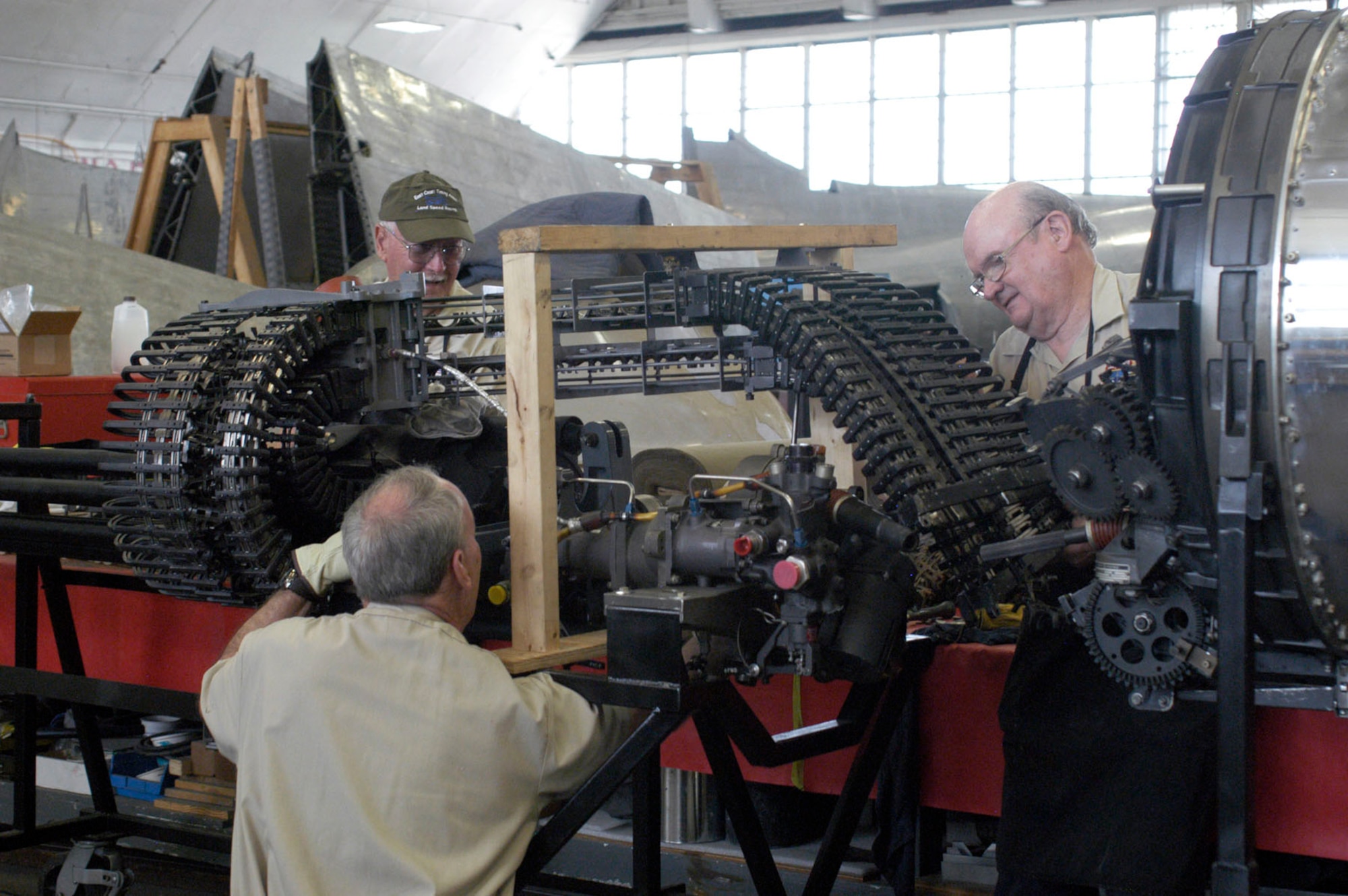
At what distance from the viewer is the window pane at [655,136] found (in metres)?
22.9

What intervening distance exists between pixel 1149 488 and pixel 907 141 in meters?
20.0

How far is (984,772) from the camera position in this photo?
2.94 m

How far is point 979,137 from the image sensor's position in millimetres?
20625

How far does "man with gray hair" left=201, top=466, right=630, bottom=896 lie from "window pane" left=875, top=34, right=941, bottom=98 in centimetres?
1979

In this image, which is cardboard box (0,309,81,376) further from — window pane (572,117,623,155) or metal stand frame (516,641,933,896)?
window pane (572,117,623,155)

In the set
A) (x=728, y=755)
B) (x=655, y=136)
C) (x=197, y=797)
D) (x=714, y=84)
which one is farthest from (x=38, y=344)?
(x=655, y=136)

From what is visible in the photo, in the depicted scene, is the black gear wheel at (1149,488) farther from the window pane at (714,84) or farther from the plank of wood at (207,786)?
the window pane at (714,84)

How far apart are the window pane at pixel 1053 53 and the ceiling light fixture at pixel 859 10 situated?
2.16m

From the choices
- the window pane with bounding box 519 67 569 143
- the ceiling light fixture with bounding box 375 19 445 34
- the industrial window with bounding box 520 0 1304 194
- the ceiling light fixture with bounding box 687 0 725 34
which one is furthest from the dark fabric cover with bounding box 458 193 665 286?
the window pane with bounding box 519 67 569 143

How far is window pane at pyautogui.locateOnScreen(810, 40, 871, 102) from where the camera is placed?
842 inches

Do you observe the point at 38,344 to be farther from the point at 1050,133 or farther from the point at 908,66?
the point at 908,66

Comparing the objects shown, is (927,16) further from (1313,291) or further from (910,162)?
(1313,291)

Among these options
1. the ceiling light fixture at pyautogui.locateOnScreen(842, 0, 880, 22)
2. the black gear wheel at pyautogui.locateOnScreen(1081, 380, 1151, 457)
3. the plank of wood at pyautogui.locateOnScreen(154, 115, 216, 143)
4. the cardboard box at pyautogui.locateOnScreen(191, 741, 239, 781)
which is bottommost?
the cardboard box at pyautogui.locateOnScreen(191, 741, 239, 781)

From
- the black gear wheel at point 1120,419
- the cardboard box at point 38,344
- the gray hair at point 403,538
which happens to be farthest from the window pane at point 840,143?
the black gear wheel at point 1120,419
